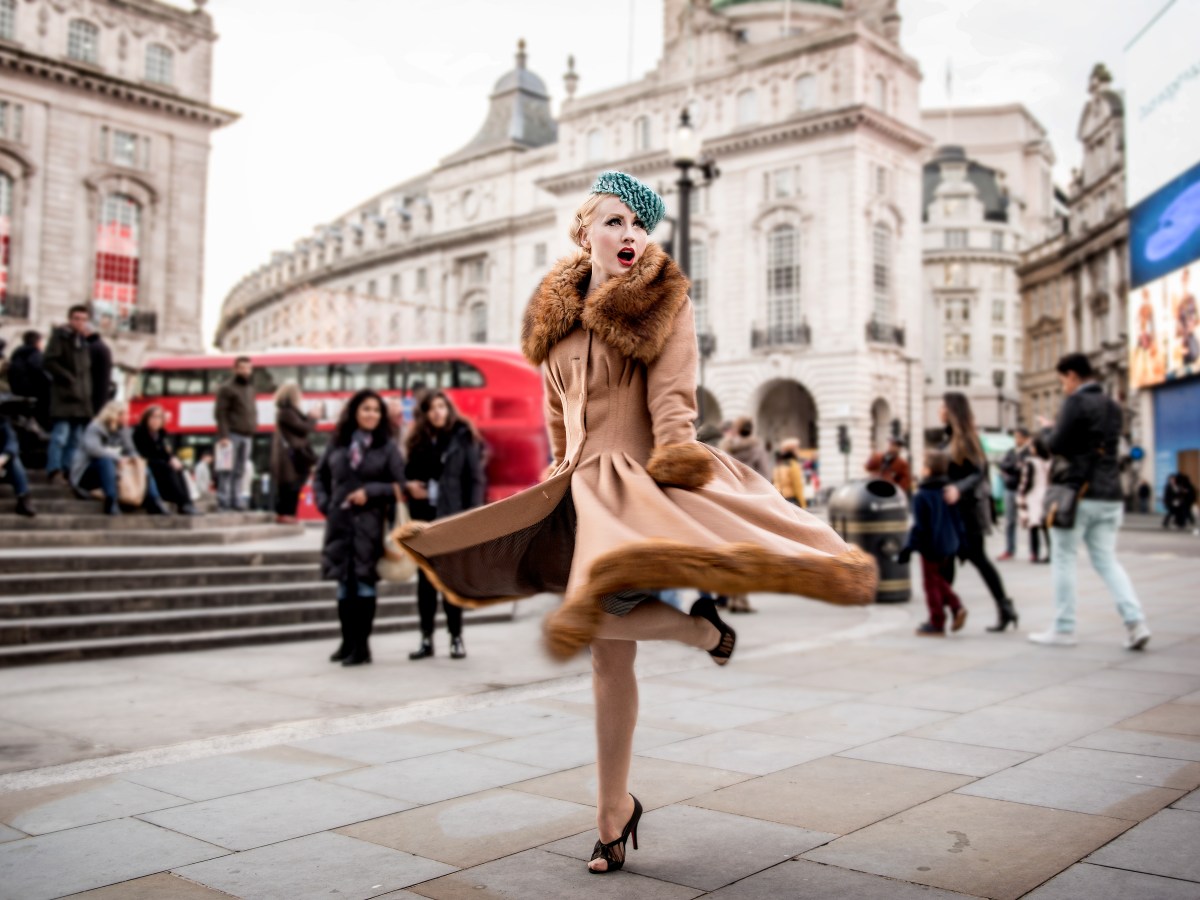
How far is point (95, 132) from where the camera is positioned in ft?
128

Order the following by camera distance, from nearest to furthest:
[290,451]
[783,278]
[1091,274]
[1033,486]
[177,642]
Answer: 1. [177,642]
2. [290,451]
3. [1033,486]
4. [783,278]
5. [1091,274]

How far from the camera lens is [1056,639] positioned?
7660 millimetres

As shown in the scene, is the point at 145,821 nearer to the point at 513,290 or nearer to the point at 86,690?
the point at 86,690

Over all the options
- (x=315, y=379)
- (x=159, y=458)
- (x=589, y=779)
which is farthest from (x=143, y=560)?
(x=315, y=379)

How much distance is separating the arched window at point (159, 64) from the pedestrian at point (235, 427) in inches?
1251

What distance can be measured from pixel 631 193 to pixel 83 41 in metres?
42.9

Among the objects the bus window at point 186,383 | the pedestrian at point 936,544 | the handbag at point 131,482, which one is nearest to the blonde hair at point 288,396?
the handbag at point 131,482

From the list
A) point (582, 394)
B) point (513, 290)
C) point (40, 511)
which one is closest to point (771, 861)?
point (582, 394)

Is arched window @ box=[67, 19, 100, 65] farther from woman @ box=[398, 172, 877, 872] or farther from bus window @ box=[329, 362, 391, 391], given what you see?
woman @ box=[398, 172, 877, 872]

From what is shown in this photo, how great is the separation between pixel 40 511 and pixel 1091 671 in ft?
33.3

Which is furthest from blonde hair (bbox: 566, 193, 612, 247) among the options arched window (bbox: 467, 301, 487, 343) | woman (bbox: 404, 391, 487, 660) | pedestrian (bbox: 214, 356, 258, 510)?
arched window (bbox: 467, 301, 487, 343)

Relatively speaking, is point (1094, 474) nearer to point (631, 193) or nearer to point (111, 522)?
point (631, 193)

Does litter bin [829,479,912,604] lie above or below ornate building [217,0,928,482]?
below

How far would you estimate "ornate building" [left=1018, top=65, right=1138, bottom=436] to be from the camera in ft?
168
